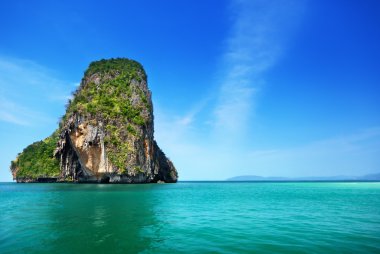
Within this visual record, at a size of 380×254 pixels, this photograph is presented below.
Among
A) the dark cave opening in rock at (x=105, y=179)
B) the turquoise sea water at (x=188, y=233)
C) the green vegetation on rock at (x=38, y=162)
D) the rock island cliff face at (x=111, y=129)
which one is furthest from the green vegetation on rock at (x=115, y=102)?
the turquoise sea water at (x=188, y=233)

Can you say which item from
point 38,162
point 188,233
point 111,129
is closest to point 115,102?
point 111,129

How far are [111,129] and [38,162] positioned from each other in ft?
173

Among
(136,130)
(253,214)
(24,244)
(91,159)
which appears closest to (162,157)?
(136,130)

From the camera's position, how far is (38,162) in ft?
343

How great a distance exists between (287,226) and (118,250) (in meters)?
9.09

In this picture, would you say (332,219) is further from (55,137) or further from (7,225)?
(55,137)

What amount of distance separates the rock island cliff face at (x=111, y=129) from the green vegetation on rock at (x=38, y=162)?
655cm

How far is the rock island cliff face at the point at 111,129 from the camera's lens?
223 feet

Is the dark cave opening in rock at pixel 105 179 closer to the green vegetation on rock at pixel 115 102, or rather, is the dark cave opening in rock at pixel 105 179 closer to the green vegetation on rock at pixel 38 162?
the green vegetation on rock at pixel 115 102

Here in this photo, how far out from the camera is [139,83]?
282 ft

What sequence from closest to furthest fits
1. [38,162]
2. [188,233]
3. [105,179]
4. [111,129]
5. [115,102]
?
[188,233] → [105,179] → [111,129] → [115,102] → [38,162]

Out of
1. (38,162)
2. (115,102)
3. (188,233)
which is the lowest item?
(188,233)

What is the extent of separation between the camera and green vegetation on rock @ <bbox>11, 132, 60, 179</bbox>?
10244cm

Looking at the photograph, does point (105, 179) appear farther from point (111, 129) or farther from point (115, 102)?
point (115, 102)
